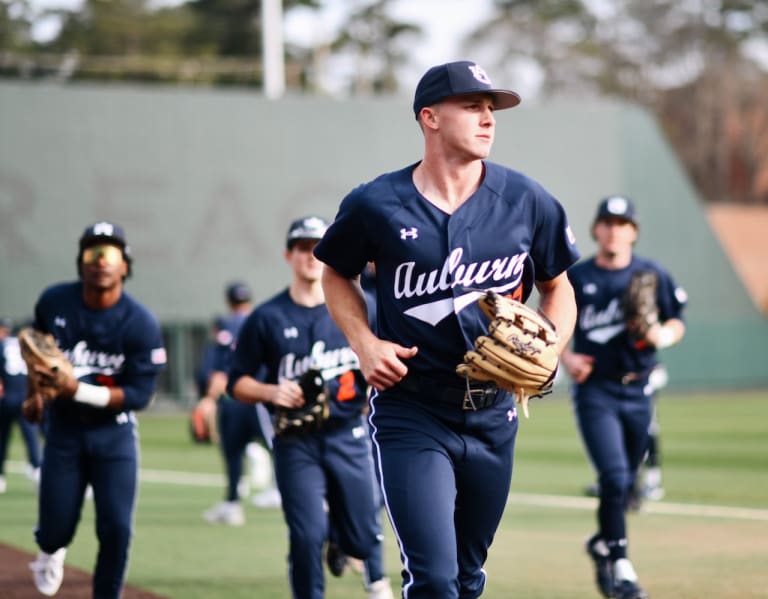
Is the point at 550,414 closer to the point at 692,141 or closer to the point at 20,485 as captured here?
the point at 20,485

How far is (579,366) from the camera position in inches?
376

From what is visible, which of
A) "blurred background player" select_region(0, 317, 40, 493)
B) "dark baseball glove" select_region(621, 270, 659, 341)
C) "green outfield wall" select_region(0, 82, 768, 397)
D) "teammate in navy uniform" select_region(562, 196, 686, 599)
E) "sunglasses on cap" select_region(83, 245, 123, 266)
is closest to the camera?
"sunglasses on cap" select_region(83, 245, 123, 266)

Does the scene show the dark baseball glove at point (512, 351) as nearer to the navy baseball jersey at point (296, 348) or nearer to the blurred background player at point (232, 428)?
the navy baseball jersey at point (296, 348)

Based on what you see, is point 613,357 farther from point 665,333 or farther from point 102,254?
point 102,254

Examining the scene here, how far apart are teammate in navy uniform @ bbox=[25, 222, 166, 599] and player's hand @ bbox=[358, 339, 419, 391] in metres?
2.85

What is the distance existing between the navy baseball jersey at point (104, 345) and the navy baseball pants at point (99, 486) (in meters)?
0.14

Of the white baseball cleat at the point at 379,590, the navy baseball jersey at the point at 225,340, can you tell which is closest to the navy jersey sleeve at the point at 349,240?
the white baseball cleat at the point at 379,590

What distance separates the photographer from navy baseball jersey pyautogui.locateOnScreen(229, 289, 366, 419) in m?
8.30

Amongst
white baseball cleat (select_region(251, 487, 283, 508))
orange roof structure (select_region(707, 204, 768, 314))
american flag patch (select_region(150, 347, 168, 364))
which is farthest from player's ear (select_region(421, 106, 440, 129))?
orange roof structure (select_region(707, 204, 768, 314))

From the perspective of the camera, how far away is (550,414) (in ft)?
105

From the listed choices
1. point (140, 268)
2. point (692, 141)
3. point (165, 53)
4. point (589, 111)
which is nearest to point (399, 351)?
point (140, 268)

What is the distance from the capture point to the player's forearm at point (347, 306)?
5754 millimetres

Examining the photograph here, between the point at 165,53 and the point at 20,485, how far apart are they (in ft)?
149

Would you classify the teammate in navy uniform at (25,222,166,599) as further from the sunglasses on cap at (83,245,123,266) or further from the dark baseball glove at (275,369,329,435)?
the dark baseball glove at (275,369,329,435)
